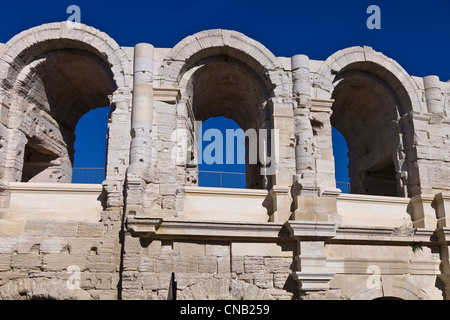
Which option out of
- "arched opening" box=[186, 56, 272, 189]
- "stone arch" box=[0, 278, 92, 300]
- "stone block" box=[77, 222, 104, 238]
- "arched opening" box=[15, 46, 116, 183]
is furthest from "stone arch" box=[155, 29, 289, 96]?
"stone arch" box=[0, 278, 92, 300]

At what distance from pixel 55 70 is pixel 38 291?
14.7ft

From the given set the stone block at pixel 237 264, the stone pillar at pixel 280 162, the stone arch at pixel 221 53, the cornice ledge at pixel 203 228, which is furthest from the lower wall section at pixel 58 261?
the stone arch at pixel 221 53

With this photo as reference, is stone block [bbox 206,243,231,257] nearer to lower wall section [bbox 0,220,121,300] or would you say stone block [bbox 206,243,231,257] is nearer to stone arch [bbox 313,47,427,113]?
lower wall section [bbox 0,220,121,300]

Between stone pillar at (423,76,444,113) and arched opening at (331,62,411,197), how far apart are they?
1.50 ft

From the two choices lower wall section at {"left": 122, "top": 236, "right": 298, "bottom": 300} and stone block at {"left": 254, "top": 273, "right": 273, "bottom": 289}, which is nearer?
lower wall section at {"left": 122, "top": 236, "right": 298, "bottom": 300}

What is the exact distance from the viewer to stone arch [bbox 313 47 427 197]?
1046cm

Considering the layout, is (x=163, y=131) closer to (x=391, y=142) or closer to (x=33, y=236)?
(x=33, y=236)

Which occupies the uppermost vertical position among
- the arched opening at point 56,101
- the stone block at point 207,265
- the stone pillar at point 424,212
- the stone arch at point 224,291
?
the arched opening at point 56,101

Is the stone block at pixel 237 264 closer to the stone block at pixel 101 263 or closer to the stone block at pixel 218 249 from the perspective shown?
the stone block at pixel 218 249

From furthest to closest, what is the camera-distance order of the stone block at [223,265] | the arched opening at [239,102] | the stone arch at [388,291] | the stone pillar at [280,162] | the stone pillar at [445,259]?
the arched opening at [239,102] → the stone pillar at [445,259] → the stone pillar at [280,162] → the stone arch at [388,291] → the stone block at [223,265]

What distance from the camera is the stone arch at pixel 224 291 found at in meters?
8.55

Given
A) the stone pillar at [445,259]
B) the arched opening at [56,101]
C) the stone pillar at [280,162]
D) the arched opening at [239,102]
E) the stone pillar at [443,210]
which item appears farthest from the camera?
the arched opening at [239,102]

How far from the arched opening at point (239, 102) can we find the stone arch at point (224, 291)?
205cm
